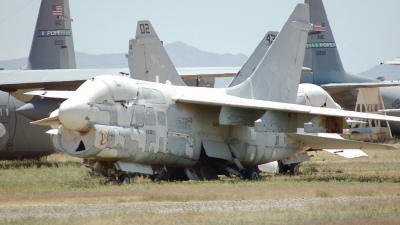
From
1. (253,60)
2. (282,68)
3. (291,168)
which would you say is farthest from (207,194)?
(291,168)

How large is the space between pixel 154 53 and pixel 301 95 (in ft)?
18.8

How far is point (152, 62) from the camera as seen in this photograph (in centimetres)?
2245

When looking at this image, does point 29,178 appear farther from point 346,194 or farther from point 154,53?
point 346,194

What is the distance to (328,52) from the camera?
183ft

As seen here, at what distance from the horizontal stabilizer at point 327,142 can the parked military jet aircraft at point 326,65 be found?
1310 inches

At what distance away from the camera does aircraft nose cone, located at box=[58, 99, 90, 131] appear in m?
16.8

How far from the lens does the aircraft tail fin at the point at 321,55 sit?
55.3 meters

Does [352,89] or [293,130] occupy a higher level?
[293,130]

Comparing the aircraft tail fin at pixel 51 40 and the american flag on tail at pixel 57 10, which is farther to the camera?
the american flag on tail at pixel 57 10

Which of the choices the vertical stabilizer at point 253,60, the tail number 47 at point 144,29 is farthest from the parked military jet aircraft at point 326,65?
the tail number 47 at point 144,29

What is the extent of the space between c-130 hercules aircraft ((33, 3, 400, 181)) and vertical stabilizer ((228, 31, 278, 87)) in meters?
1.11

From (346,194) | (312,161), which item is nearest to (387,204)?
(346,194)

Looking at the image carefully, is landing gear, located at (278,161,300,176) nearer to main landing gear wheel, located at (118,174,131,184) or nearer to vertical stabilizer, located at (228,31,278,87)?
vertical stabilizer, located at (228,31,278,87)

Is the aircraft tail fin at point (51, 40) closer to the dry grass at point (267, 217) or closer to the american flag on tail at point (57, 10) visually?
the american flag on tail at point (57, 10)
